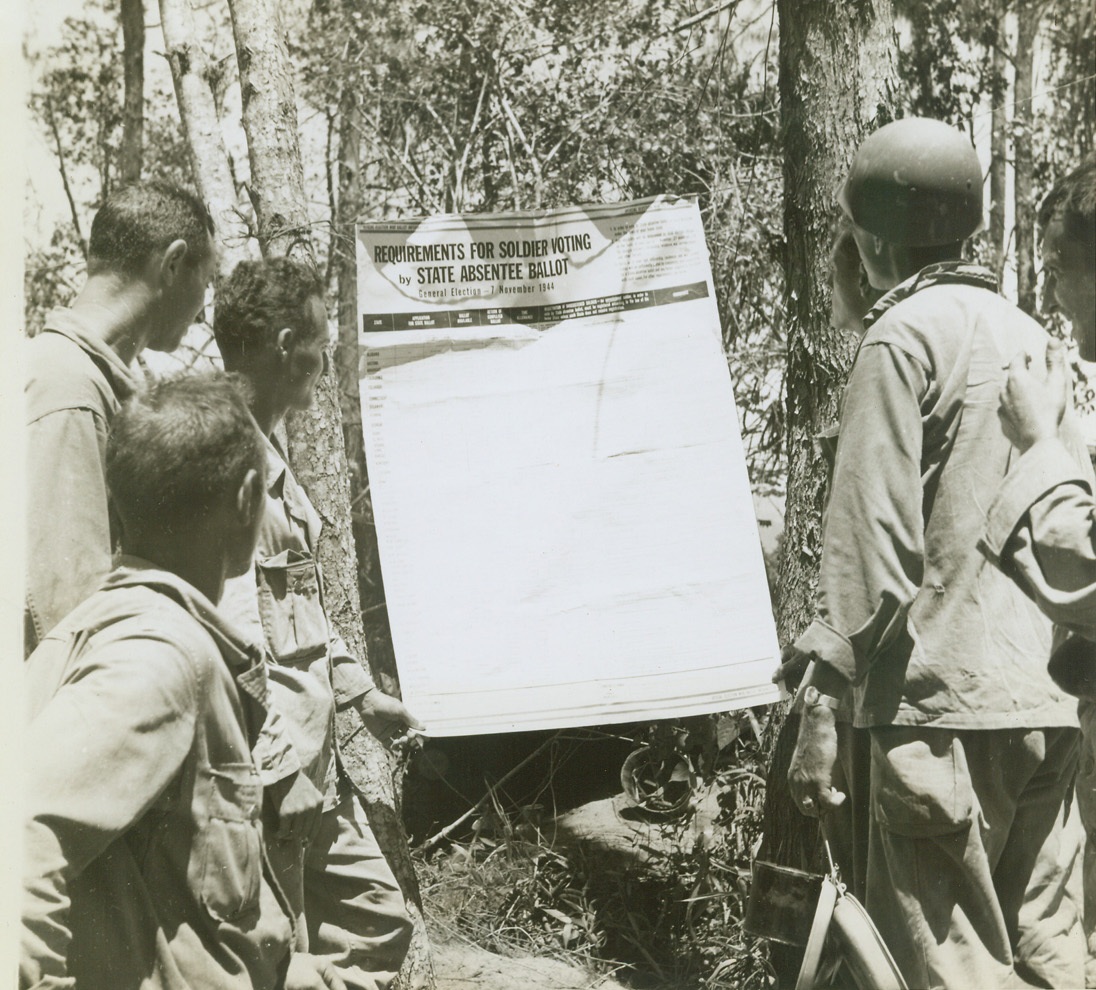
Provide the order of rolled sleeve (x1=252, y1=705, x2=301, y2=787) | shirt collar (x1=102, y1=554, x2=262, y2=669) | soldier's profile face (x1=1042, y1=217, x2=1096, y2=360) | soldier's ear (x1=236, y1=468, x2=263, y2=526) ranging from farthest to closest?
soldier's profile face (x1=1042, y1=217, x2=1096, y2=360) < rolled sleeve (x1=252, y1=705, x2=301, y2=787) < soldier's ear (x1=236, y1=468, x2=263, y2=526) < shirt collar (x1=102, y1=554, x2=262, y2=669)

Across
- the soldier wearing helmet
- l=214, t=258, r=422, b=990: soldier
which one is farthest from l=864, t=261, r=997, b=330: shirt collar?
l=214, t=258, r=422, b=990: soldier

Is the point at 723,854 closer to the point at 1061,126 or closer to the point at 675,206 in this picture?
the point at 675,206

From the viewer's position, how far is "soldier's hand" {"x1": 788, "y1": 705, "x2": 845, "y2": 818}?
2623mm

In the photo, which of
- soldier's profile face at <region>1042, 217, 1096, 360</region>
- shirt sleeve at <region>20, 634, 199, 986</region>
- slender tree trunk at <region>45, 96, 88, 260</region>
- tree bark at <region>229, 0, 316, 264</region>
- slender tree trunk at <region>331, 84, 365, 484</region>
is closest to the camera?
shirt sleeve at <region>20, 634, 199, 986</region>

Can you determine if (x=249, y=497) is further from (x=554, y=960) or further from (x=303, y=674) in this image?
(x=554, y=960)

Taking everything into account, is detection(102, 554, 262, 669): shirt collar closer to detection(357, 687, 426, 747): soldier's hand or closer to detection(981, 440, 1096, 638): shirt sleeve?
detection(357, 687, 426, 747): soldier's hand

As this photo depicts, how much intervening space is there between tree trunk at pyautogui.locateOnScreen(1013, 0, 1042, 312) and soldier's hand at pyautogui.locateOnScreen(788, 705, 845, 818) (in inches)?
64.9

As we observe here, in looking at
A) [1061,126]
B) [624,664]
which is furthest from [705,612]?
[1061,126]

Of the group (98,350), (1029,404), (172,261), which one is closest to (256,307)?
(172,261)

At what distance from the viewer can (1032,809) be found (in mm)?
2619

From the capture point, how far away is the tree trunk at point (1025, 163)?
3625 millimetres

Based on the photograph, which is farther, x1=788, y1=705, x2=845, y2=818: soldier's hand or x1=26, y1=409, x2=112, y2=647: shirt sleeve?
x1=788, y1=705, x2=845, y2=818: soldier's hand

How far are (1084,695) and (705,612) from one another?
120cm

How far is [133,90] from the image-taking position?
3.66m
